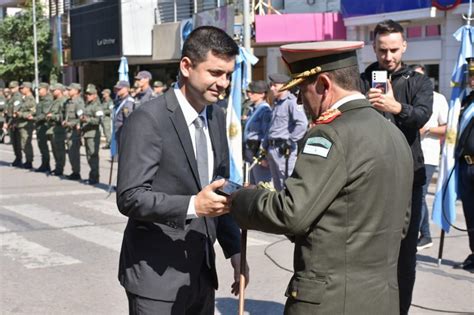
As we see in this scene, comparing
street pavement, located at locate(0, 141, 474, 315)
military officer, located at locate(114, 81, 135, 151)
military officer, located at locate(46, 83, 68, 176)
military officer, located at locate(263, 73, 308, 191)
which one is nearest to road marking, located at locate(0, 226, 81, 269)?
street pavement, located at locate(0, 141, 474, 315)

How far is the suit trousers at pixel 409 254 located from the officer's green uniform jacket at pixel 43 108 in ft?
38.6

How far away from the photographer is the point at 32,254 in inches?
298

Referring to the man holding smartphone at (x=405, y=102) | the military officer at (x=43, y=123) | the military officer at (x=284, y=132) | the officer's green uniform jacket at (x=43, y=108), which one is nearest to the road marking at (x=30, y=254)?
the military officer at (x=284, y=132)

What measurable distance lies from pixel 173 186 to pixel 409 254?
6.96ft

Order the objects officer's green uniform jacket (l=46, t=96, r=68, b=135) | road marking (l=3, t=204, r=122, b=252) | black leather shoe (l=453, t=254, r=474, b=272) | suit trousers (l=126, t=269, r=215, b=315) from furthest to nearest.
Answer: officer's green uniform jacket (l=46, t=96, r=68, b=135), road marking (l=3, t=204, r=122, b=252), black leather shoe (l=453, t=254, r=474, b=272), suit trousers (l=126, t=269, r=215, b=315)

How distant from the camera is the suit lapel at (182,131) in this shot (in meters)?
2.99

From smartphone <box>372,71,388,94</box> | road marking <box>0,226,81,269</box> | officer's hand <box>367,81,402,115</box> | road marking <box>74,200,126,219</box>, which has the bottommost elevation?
road marking <box>74,200,126,219</box>

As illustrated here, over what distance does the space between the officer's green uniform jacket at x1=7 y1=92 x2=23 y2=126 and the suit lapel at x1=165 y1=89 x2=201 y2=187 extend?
574 inches

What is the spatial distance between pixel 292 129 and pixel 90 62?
2635 centimetres

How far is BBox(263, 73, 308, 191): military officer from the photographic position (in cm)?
927

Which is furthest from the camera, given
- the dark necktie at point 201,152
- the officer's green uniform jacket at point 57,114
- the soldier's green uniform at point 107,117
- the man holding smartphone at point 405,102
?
the soldier's green uniform at point 107,117

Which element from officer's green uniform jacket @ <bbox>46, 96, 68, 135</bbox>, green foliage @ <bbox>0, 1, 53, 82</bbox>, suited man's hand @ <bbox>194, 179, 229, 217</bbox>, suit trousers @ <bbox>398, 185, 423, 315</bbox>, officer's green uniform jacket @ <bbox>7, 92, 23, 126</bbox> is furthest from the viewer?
green foliage @ <bbox>0, 1, 53, 82</bbox>

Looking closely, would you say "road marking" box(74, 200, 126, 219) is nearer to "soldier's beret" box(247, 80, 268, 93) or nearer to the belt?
the belt

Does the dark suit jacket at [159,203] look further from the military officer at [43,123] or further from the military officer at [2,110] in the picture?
the military officer at [2,110]
